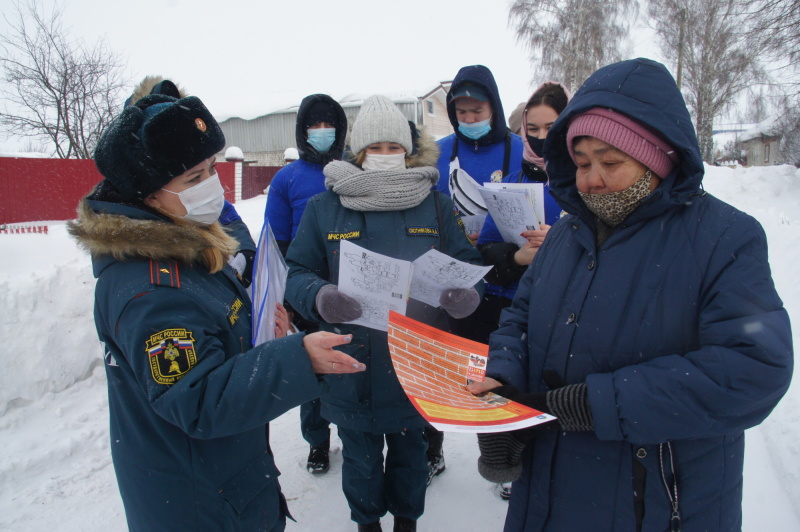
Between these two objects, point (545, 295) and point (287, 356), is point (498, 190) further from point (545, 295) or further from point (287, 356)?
point (287, 356)

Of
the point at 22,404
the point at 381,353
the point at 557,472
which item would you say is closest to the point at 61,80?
the point at 22,404

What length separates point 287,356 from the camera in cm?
143

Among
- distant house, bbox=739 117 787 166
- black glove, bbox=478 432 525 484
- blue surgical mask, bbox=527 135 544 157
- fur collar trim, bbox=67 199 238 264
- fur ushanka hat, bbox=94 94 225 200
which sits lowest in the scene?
black glove, bbox=478 432 525 484

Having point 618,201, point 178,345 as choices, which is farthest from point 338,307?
point 618,201

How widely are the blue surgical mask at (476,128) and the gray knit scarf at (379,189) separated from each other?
0.86 m

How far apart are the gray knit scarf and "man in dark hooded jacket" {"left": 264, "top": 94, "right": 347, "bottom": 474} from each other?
1.16 meters

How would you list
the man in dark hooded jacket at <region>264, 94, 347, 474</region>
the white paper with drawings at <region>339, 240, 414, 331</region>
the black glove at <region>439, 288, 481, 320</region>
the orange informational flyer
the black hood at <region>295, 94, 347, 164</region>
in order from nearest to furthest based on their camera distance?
the orange informational flyer
the white paper with drawings at <region>339, 240, 414, 331</region>
the black glove at <region>439, 288, 481, 320</region>
the man in dark hooded jacket at <region>264, 94, 347, 474</region>
the black hood at <region>295, 94, 347, 164</region>

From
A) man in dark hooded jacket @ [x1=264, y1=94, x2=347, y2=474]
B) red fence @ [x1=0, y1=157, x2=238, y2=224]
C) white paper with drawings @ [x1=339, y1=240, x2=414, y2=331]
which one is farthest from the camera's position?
red fence @ [x1=0, y1=157, x2=238, y2=224]

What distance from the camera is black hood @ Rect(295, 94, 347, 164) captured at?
150 inches

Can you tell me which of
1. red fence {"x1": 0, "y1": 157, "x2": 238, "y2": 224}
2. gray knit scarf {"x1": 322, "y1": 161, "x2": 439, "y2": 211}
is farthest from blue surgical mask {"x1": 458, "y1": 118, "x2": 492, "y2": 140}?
red fence {"x1": 0, "y1": 157, "x2": 238, "y2": 224}

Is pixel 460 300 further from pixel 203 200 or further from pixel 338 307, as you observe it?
pixel 203 200

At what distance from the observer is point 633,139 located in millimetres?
1369

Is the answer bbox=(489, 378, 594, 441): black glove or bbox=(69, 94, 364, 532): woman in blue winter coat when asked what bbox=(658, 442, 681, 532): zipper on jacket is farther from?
bbox=(69, 94, 364, 532): woman in blue winter coat

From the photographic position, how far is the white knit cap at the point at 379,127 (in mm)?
2549
